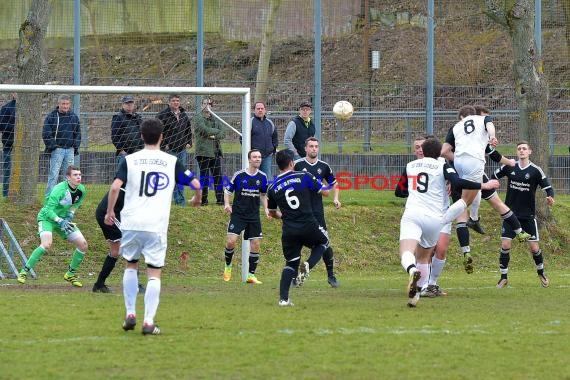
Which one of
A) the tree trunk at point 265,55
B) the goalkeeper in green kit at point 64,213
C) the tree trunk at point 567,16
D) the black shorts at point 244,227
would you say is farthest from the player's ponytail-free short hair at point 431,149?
the tree trunk at point 567,16

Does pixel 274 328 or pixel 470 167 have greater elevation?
pixel 470 167

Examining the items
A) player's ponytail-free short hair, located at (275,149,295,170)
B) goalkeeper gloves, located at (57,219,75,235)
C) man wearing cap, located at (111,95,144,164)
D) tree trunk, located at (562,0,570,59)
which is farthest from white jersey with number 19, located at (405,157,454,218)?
tree trunk, located at (562,0,570,59)

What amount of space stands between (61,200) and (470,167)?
235 inches

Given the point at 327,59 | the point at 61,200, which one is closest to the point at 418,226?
the point at 61,200

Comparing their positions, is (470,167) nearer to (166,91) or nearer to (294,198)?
(294,198)

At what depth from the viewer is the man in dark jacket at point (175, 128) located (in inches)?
730

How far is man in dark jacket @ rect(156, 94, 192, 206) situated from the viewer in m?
18.5

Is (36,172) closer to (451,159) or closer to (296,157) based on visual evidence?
(296,157)

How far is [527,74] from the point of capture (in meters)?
21.0

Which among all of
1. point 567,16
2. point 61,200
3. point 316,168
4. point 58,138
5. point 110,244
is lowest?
point 110,244

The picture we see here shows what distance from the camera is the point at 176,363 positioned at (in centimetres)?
831

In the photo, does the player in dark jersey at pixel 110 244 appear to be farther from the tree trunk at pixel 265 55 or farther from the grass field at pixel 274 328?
the tree trunk at pixel 265 55

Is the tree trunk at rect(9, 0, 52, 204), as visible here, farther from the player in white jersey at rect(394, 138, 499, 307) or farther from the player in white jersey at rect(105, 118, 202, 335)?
the player in white jersey at rect(105, 118, 202, 335)

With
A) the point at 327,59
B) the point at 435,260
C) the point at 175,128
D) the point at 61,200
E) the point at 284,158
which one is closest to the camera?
the point at 284,158
